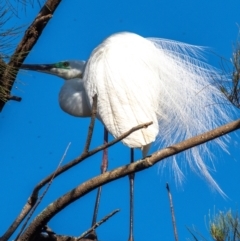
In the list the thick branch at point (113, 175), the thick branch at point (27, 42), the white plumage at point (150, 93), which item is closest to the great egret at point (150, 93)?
the white plumage at point (150, 93)

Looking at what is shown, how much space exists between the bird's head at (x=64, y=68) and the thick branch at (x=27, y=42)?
1872mm

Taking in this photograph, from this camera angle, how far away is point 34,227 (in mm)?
1990

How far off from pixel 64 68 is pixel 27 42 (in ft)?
6.70

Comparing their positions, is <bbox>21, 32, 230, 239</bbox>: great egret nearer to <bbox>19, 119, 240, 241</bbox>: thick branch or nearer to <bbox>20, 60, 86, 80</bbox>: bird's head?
<bbox>20, 60, 86, 80</bbox>: bird's head

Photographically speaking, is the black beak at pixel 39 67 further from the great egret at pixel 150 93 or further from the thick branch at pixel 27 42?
the thick branch at pixel 27 42

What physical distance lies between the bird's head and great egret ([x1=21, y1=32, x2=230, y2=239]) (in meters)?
0.58

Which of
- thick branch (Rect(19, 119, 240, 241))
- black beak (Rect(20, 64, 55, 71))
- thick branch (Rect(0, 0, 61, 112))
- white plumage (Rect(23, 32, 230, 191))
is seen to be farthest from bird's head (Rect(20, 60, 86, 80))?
thick branch (Rect(19, 119, 240, 241))

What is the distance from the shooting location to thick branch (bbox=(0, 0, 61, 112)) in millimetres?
2283

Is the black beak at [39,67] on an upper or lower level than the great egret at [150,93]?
→ upper

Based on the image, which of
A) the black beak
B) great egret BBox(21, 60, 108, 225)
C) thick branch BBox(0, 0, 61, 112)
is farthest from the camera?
the black beak

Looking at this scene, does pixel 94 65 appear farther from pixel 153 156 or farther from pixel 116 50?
pixel 153 156

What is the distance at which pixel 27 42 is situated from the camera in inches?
95.3

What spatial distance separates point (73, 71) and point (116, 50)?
0.77m

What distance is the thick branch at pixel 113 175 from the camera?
1814mm
